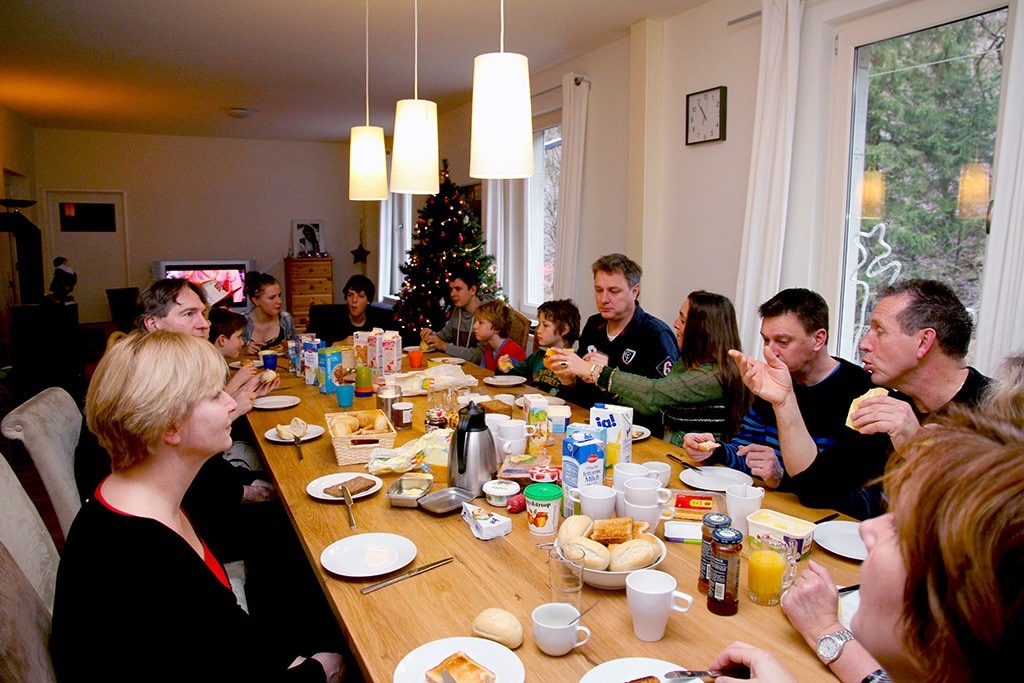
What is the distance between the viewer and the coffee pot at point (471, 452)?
1784 mm

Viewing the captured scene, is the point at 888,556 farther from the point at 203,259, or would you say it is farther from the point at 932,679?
the point at 203,259

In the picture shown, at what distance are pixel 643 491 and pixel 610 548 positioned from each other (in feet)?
0.68

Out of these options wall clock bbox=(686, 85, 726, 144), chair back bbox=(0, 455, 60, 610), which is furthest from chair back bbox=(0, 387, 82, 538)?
wall clock bbox=(686, 85, 726, 144)

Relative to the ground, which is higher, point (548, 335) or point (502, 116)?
point (502, 116)

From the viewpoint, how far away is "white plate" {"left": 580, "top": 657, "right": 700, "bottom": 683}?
1.04 m

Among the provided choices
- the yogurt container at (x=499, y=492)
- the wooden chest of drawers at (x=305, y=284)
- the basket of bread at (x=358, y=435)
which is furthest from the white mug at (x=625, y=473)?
the wooden chest of drawers at (x=305, y=284)

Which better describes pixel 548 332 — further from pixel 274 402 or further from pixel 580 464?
pixel 580 464

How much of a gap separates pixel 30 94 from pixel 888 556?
7.57 metres

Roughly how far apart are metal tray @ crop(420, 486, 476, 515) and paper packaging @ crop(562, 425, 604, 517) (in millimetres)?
281

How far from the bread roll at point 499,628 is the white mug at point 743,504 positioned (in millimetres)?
619

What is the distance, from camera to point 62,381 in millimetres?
4910

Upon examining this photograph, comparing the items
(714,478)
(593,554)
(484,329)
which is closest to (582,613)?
(593,554)

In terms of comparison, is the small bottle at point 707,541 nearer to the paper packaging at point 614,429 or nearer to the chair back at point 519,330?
the paper packaging at point 614,429

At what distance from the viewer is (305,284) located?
9.07 metres
